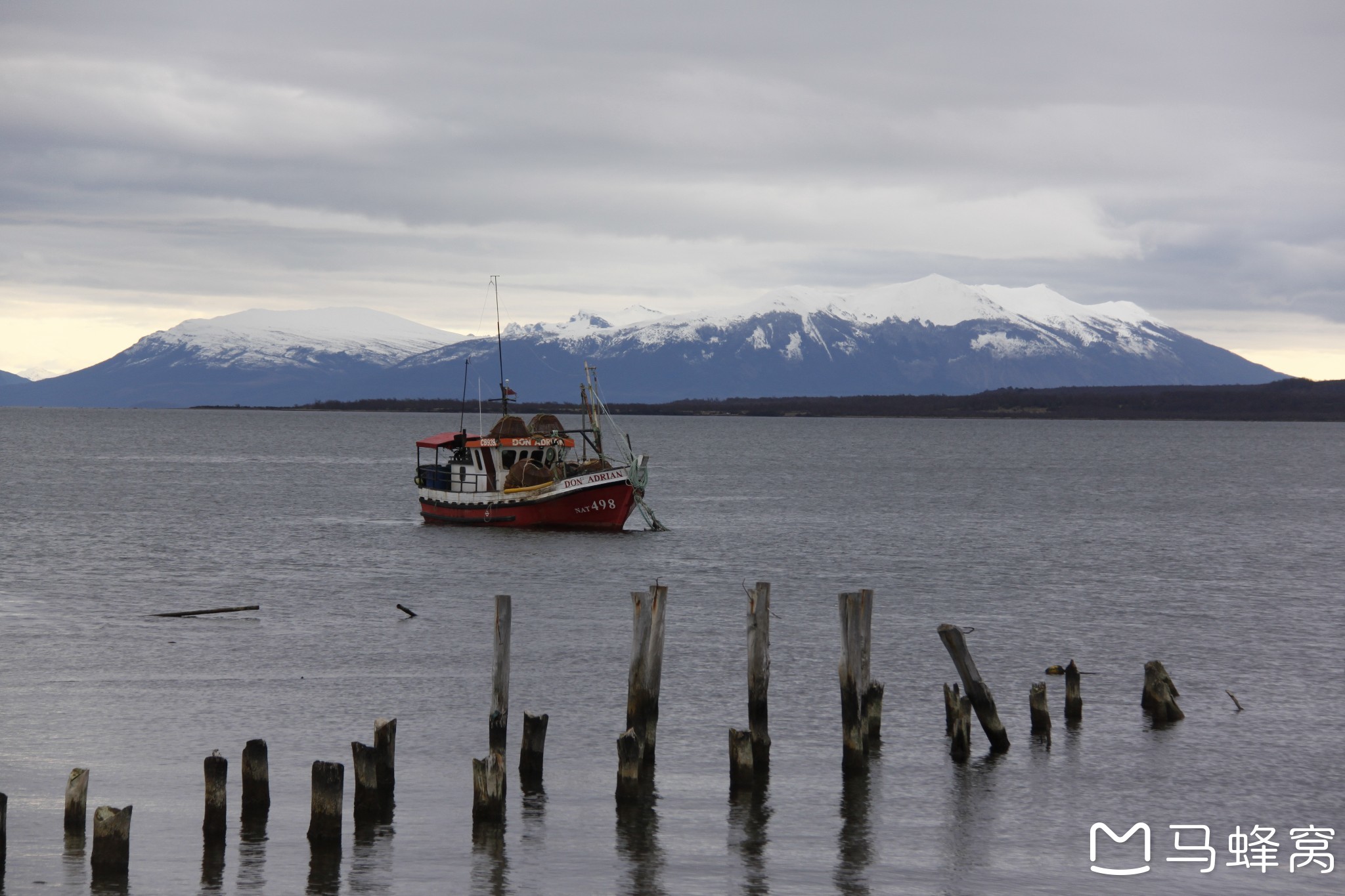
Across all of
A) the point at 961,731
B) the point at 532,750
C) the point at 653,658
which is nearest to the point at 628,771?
the point at 653,658

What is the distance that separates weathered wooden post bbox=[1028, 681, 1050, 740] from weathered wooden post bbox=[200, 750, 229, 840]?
1341 cm

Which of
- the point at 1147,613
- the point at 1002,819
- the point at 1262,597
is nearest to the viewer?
the point at 1002,819

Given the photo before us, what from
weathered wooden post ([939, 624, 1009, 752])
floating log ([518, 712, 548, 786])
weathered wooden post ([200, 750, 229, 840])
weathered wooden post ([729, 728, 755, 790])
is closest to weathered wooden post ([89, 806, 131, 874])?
weathered wooden post ([200, 750, 229, 840])

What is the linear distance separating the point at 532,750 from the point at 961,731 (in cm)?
707

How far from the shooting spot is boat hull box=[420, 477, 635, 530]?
199 feet

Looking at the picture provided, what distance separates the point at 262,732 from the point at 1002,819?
12623mm

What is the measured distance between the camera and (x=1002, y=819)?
2089cm

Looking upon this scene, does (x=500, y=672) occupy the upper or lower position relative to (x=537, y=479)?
lower

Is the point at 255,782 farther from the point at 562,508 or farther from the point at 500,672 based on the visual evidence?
the point at 562,508

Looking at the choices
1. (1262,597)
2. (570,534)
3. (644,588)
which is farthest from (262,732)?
(570,534)

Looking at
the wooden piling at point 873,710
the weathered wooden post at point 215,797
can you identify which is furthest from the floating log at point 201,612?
the wooden piling at point 873,710

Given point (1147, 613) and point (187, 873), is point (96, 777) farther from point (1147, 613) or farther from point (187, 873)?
point (1147, 613)

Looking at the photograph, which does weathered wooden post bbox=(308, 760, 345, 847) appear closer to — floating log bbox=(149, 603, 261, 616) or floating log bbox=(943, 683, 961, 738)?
floating log bbox=(943, 683, 961, 738)

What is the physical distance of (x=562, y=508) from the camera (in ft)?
201
